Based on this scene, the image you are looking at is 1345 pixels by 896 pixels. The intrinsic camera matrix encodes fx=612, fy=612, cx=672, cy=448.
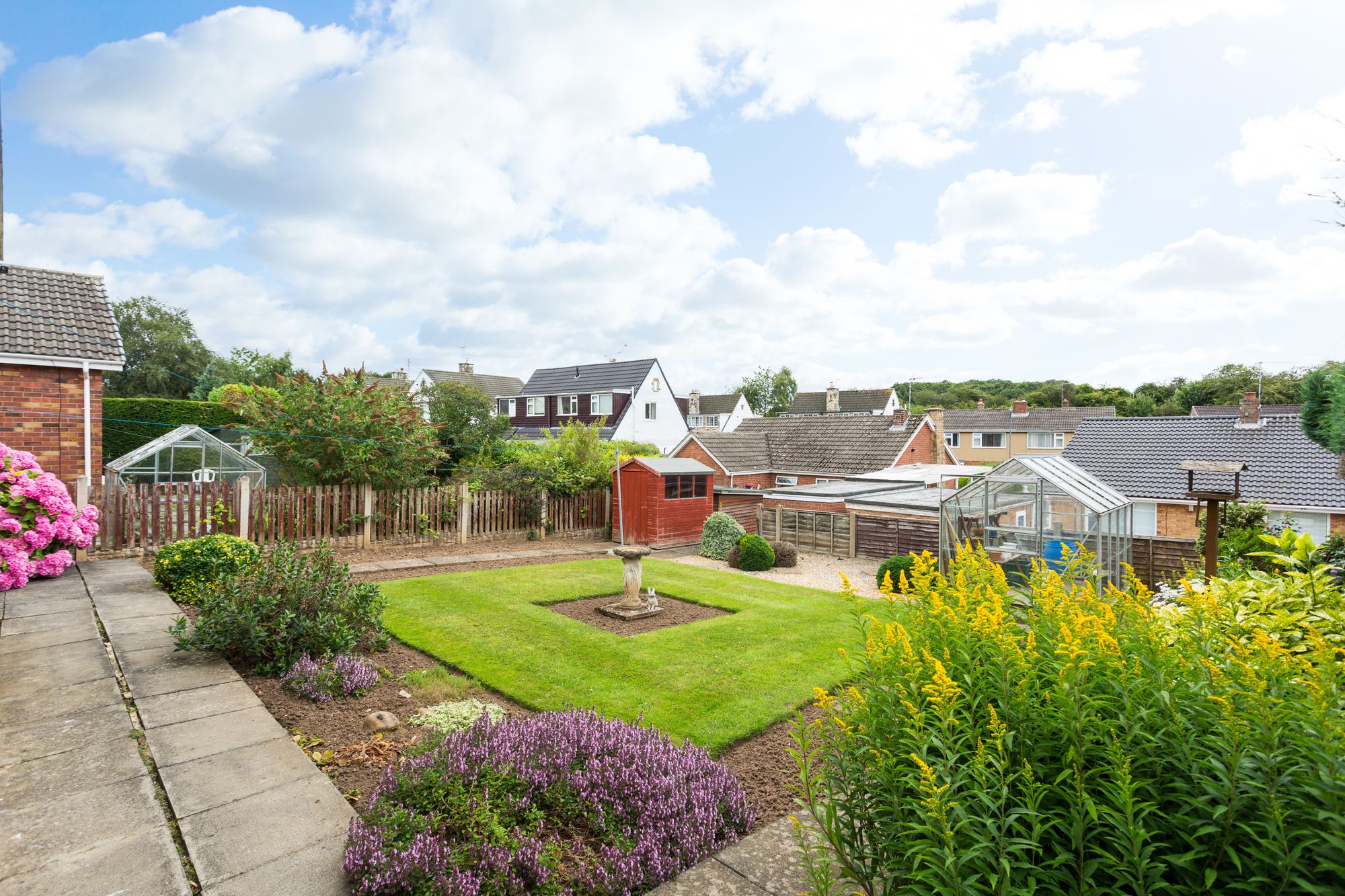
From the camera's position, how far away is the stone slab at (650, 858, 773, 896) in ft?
10.2

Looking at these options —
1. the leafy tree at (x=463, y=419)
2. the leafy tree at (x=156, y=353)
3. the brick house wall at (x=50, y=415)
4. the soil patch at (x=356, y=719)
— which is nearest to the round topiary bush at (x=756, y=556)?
the soil patch at (x=356, y=719)

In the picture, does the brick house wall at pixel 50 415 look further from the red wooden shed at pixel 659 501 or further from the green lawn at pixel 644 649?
the red wooden shed at pixel 659 501

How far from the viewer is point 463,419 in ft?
84.5

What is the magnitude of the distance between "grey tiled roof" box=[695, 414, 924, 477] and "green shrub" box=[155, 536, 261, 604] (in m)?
21.8

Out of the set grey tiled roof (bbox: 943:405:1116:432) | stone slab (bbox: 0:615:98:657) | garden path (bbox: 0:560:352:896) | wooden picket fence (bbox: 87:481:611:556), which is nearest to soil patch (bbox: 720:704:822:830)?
garden path (bbox: 0:560:352:896)

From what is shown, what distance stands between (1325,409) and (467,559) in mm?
16167

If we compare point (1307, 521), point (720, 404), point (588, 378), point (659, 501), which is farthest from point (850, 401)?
point (659, 501)

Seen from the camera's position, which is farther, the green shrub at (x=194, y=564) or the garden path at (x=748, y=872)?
the green shrub at (x=194, y=564)

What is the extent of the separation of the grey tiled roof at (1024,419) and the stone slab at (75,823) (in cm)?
5604

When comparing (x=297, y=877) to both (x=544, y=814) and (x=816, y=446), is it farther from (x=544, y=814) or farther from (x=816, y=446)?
(x=816, y=446)

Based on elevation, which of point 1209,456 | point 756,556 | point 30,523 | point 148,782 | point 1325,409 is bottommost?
point 756,556

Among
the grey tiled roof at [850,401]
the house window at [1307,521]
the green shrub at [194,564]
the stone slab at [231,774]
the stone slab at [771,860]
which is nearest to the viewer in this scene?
the stone slab at [771,860]

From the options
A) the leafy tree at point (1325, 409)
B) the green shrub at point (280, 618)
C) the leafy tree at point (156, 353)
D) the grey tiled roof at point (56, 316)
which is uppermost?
the leafy tree at point (156, 353)

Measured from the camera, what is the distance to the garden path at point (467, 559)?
42.6 feet
